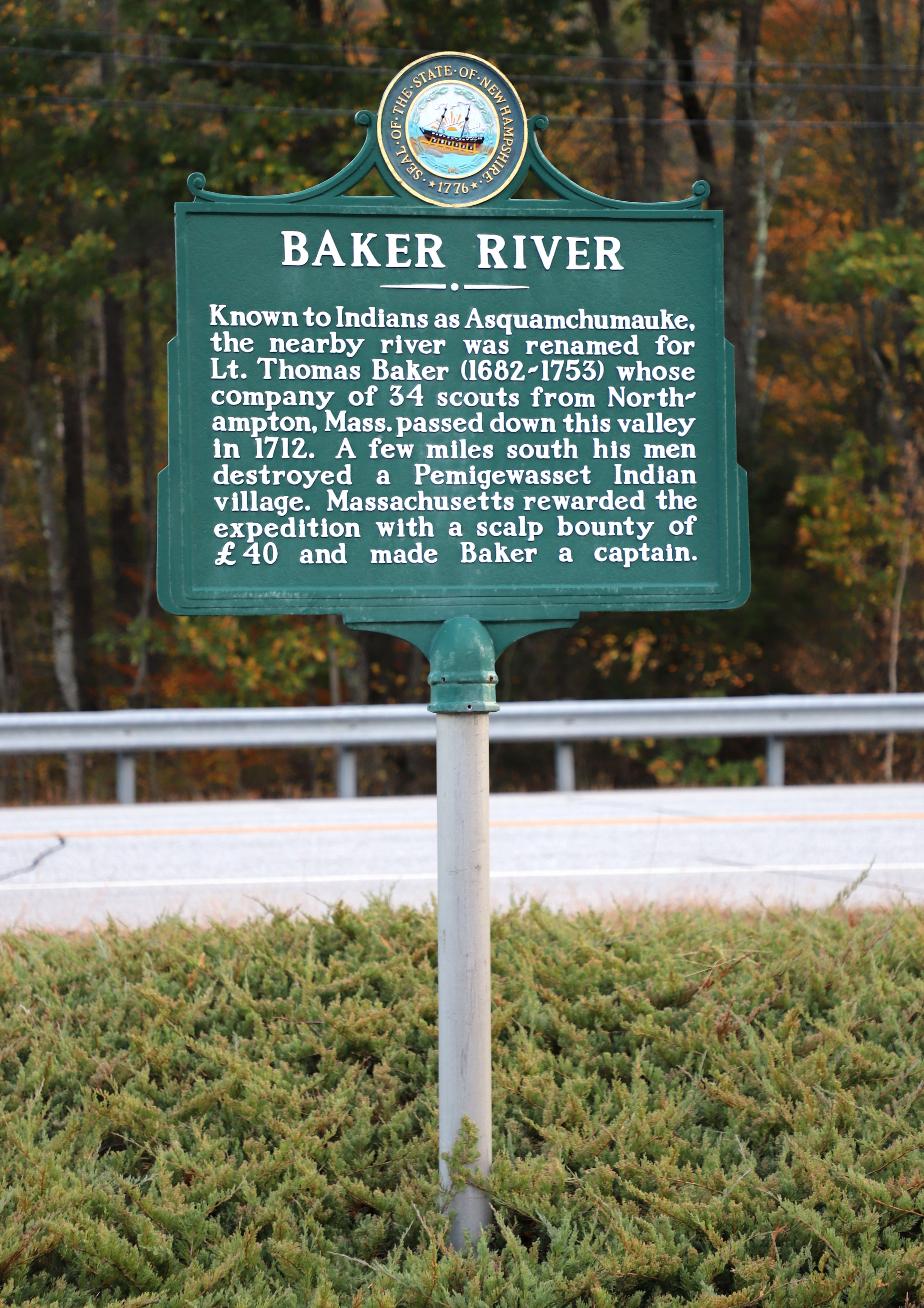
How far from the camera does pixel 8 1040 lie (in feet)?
17.9

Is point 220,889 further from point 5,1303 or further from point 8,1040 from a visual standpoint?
point 5,1303

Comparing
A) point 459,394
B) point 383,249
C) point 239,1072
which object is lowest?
point 239,1072

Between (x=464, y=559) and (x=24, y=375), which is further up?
(x=24, y=375)

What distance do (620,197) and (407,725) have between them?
11476 millimetres

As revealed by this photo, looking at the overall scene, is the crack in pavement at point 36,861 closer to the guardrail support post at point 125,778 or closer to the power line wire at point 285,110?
the guardrail support post at point 125,778

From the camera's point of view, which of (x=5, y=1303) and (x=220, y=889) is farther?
(x=220, y=889)

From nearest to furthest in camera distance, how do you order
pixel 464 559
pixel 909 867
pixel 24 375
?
pixel 464 559
pixel 909 867
pixel 24 375

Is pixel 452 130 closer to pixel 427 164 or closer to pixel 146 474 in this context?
pixel 427 164

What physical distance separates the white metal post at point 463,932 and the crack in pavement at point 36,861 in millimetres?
4919

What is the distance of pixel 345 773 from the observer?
13.1 meters

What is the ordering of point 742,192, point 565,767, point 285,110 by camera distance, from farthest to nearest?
point 742,192 < point 285,110 < point 565,767

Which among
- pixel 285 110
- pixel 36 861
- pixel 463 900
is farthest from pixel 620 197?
pixel 463 900

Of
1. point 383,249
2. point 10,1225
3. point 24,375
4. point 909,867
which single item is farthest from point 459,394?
point 24,375

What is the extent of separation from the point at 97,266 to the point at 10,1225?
1674 cm
